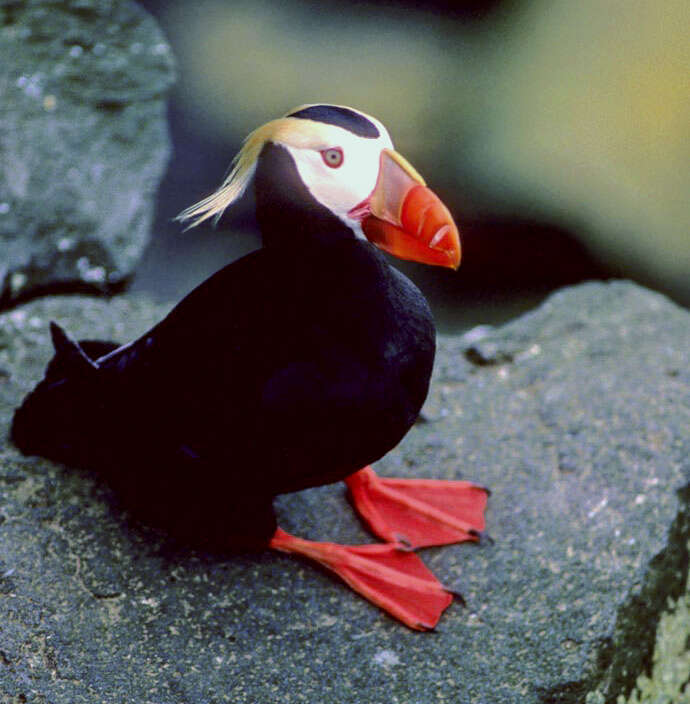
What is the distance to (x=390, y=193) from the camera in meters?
2.15

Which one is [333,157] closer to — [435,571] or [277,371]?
[277,371]

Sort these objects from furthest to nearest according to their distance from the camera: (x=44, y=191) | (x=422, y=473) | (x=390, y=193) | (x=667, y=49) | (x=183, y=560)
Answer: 1. (x=667, y=49)
2. (x=44, y=191)
3. (x=422, y=473)
4. (x=183, y=560)
5. (x=390, y=193)

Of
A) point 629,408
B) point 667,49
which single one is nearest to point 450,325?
point 667,49

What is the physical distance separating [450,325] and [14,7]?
84.6 inches

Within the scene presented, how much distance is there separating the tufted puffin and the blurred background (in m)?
2.22

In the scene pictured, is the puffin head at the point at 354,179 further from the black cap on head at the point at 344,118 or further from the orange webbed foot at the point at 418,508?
the orange webbed foot at the point at 418,508

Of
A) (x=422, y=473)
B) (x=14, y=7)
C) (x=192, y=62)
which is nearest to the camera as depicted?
(x=422, y=473)

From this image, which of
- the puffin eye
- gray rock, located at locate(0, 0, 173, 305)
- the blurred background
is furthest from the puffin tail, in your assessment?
the blurred background

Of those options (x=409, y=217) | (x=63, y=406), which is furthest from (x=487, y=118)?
(x=409, y=217)

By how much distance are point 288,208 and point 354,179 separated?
0.51 feet

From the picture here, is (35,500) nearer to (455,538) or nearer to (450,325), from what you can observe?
(455,538)

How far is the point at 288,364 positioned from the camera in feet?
7.57

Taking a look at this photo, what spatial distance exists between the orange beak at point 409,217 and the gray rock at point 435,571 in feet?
2.96

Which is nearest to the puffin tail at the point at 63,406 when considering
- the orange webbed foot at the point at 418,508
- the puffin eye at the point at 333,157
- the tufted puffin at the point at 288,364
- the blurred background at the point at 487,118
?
the tufted puffin at the point at 288,364
